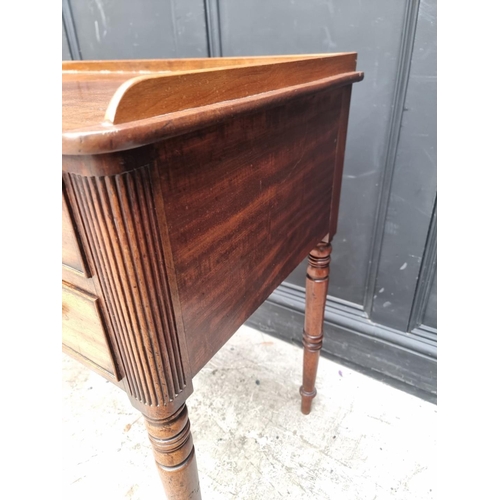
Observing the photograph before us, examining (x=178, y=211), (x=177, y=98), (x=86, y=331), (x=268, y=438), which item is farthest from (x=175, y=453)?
(x=268, y=438)

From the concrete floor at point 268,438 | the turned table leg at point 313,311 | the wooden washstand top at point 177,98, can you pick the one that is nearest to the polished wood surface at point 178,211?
the wooden washstand top at point 177,98

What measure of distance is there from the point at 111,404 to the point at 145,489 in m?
0.29

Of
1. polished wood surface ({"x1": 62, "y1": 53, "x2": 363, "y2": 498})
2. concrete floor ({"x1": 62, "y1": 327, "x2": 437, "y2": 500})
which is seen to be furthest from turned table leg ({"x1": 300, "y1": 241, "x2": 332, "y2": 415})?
polished wood surface ({"x1": 62, "y1": 53, "x2": 363, "y2": 498})

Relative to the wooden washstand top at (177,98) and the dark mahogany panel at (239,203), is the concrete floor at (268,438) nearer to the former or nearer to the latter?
the dark mahogany panel at (239,203)

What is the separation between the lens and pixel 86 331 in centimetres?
45

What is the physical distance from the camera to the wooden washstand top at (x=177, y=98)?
0.94 ft

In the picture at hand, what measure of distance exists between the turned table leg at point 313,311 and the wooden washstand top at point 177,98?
356 mm

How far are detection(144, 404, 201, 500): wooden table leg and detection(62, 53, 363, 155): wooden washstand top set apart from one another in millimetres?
319

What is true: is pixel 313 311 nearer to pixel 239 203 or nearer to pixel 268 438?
pixel 268 438

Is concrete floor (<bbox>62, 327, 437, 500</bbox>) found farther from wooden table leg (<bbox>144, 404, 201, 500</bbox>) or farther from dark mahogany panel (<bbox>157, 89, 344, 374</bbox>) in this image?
dark mahogany panel (<bbox>157, 89, 344, 374</bbox>)

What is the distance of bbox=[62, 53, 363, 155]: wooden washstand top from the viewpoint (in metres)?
0.29
